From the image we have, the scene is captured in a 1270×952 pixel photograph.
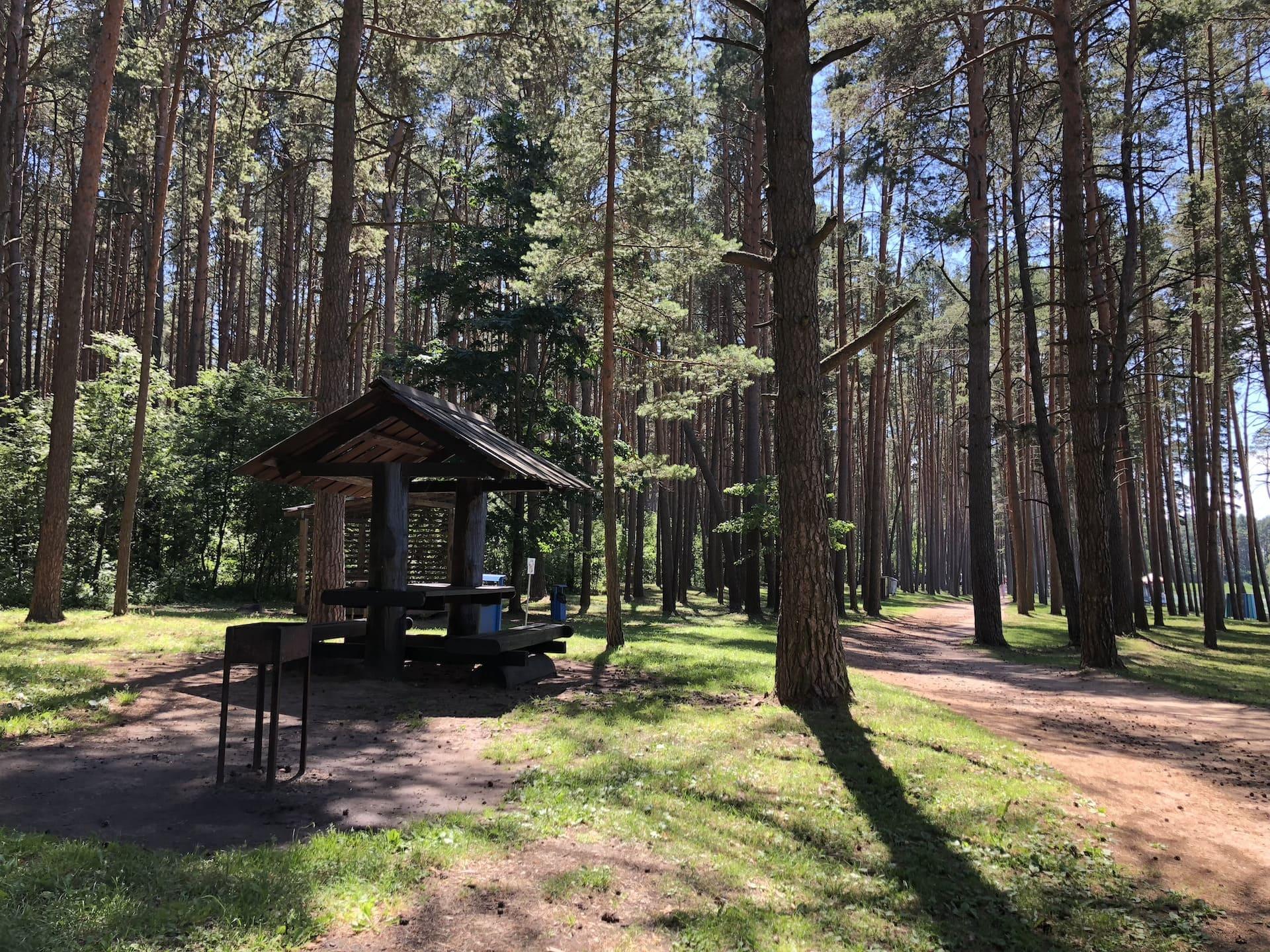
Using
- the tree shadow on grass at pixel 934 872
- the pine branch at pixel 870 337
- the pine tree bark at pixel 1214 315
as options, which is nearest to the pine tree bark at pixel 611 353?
the pine branch at pixel 870 337

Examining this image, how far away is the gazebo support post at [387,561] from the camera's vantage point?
352 inches

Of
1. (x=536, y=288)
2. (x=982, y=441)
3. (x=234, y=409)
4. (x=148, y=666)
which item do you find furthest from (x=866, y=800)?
(x=234, y=409)

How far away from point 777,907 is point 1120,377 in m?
17.0

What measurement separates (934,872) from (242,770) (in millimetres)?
4455

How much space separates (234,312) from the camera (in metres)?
33.3

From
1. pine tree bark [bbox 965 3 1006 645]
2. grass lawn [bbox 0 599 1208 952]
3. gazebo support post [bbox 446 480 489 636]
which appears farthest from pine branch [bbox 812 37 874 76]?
pine tree bark [bbox 965 3 1006 645]

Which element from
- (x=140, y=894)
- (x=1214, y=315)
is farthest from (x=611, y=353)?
(x=1214, y=315)

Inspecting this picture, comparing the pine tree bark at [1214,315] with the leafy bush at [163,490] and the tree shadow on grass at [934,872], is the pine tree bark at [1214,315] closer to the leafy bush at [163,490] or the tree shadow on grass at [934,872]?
the tree shadow on grass at [934,872]

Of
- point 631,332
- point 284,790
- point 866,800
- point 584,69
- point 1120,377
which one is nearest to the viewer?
point 284,790

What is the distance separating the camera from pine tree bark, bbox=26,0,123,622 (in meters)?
11.8

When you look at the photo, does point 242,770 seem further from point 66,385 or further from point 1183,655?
point 1183,655

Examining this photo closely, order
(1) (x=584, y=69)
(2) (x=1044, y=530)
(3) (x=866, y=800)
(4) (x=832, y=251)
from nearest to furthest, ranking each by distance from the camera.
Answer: (3) (x=866, y=800) → (1) (x=584, y=69) → (4) (x=832, y=251) → (2) (x=1044, y=530)

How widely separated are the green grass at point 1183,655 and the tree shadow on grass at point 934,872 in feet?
24.9

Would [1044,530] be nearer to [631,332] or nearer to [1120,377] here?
[1120,377]
